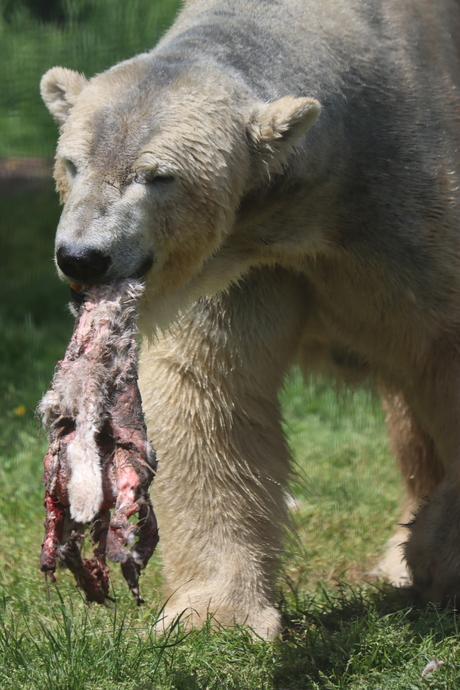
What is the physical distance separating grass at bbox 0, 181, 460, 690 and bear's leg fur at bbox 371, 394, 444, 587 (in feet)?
0.55

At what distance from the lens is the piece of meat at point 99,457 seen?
252 centimetres

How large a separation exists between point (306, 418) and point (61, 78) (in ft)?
12.3

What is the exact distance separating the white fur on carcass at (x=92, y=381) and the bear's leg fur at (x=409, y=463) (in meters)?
2.12

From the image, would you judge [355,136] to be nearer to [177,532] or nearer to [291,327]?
[291,327]

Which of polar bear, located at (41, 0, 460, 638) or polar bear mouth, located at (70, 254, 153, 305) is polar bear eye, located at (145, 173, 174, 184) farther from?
polar bear mouth, located at (70, 254, 153, 305)

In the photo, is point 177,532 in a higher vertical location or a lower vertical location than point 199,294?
lower

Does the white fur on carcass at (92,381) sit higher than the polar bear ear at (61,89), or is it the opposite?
the polar bear ear at (61,89)

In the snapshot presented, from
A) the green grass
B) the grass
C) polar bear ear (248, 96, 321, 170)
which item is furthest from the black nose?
the green grass

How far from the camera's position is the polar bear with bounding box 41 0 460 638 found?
310 cm

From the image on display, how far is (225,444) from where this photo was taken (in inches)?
159

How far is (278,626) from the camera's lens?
12.5 ft

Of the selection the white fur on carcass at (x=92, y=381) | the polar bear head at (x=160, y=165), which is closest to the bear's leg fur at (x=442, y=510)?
the polar bear head at (x=160, y=165)

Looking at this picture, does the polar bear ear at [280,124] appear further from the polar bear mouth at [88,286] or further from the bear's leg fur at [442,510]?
the bear's leg fur at [442,510]

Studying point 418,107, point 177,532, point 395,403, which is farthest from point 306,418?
point 418,107
